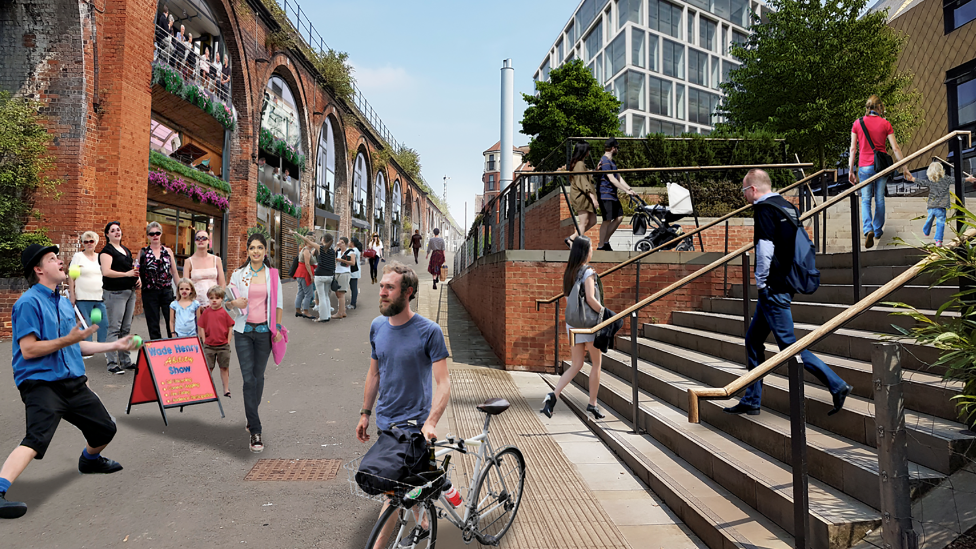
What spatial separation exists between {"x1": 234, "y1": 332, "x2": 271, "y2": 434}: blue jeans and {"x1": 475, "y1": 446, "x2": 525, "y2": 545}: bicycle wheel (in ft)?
8.60

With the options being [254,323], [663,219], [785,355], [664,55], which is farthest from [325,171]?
[664,55]

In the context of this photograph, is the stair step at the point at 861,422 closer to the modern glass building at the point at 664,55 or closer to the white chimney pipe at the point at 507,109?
the white chimney pipe at the point at 507,109

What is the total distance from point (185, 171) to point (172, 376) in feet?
37.6

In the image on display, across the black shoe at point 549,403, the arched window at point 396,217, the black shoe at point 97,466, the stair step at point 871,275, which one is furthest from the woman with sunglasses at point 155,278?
the arched window at point 396,217

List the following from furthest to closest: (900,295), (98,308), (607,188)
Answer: (607,188) → (98,308) → (900,295)

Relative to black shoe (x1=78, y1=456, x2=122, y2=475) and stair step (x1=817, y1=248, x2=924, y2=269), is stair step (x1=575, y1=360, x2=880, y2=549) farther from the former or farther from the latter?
black shoe (x1=78, y1=456, x2=122, y2=475)

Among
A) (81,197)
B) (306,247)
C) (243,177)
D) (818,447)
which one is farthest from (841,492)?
(243,177)

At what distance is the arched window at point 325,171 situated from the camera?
85.7 feet

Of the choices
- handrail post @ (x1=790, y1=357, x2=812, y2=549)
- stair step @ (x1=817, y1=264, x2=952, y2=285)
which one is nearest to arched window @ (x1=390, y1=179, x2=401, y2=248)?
stair step @ (x1=817, y1=264, x2=952, y2=285)

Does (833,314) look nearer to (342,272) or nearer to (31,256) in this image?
(31,256)

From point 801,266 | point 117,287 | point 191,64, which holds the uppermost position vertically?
point 191,64

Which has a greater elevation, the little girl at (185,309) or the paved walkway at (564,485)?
the little girl at (185,309)

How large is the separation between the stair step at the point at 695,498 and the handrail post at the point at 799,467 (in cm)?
22

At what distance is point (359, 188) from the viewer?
33406mm
